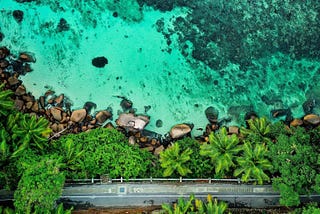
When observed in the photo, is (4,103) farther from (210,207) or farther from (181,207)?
(210,207)

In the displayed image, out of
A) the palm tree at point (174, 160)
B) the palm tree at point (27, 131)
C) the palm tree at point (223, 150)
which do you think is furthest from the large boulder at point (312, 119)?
the palm tree at point (27, 131)

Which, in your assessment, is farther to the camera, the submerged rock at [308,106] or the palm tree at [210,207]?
the submerged rock at [308,106]

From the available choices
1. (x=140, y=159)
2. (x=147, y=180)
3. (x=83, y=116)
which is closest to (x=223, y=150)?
(x=147, y=180)

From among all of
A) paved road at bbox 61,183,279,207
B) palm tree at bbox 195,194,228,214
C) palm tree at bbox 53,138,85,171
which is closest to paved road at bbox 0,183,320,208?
paved road at bbox 61,183,279,207

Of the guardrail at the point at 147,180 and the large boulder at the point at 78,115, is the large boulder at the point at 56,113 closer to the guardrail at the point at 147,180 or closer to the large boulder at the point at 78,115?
the large boulder at the point at 78,115

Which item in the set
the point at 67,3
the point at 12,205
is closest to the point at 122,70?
the point at 67,3

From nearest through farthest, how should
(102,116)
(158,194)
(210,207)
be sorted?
(210,207) < (158,194) < (102,116)

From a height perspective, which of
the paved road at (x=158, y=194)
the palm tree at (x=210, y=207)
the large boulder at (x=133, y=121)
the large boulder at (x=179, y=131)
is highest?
the large boulder at (x=133, y=121)
